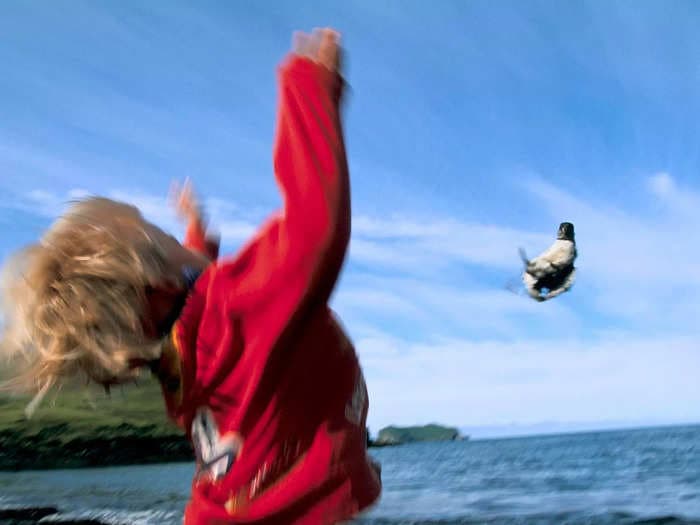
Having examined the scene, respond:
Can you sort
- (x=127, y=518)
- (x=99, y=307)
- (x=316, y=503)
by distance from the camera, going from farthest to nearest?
(x=127, y=518) < (x=316, y=503) < (x=99, y=307)

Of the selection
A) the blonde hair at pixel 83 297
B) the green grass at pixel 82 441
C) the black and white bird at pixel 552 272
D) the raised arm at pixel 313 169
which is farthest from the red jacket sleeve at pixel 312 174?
the green grass at pixel 82 441

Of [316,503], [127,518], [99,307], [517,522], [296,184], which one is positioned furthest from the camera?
[127,518]

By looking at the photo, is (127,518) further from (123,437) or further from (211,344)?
(123,437)

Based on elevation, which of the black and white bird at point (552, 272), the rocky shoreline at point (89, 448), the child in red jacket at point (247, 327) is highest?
the black and white bird at point (552, 272)

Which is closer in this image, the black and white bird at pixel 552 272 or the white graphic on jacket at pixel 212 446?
the white graphic on jacket at pixel 212 446

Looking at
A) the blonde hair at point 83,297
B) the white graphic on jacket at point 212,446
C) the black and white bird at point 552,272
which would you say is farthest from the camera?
the black and white bird at point 552,272

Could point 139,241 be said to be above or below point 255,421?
above

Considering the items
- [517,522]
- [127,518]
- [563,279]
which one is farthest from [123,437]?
[563,279]

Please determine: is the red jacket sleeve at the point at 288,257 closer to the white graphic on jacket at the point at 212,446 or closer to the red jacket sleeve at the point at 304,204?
the red jacket sleeve at the point at 304,204

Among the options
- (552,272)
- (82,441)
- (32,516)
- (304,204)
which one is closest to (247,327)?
(304,204)

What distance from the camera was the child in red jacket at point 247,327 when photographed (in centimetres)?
161

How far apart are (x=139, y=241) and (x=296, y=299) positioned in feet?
1.43

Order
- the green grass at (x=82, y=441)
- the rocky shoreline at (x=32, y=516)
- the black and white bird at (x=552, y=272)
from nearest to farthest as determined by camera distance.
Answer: the black and white bird at (x=552, y=272) → the rocky shoreline at (x=32, y=516) → the green grass at (x=82, y=441)

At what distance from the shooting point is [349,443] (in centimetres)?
187
